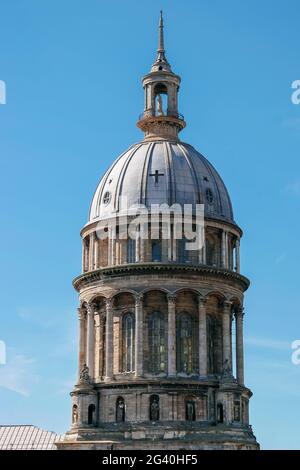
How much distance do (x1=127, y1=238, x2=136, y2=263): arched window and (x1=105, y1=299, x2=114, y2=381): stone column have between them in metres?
3.65

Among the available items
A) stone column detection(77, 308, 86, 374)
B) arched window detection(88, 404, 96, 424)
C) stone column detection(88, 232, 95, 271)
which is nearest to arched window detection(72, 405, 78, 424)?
arched window detection(88, 404, 96, 424)

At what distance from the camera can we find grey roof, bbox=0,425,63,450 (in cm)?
9425

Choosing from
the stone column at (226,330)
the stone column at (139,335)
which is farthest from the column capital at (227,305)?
the stone column at (139,335)

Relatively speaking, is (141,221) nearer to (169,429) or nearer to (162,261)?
(162,261)

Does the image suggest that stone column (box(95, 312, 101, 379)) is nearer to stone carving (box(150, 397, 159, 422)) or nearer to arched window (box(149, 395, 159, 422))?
arched window (box(149, 395, 159, 422))

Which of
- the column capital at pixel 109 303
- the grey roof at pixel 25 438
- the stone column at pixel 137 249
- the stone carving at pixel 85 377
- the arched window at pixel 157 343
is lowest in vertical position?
the grey roof at pixel 25 438

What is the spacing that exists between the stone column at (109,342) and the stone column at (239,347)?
33.0ft

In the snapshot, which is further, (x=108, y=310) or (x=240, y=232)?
(x=240, y=232)

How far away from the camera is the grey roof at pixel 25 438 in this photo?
94.2m

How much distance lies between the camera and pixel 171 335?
8162cm

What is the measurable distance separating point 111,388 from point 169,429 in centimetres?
551

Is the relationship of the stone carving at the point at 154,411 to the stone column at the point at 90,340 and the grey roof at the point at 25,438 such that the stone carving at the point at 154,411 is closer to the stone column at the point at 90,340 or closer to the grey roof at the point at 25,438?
the stone column at the point at 90,340

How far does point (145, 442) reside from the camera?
3098 inches

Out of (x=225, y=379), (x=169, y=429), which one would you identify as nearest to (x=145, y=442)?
(x=169, y=429)
